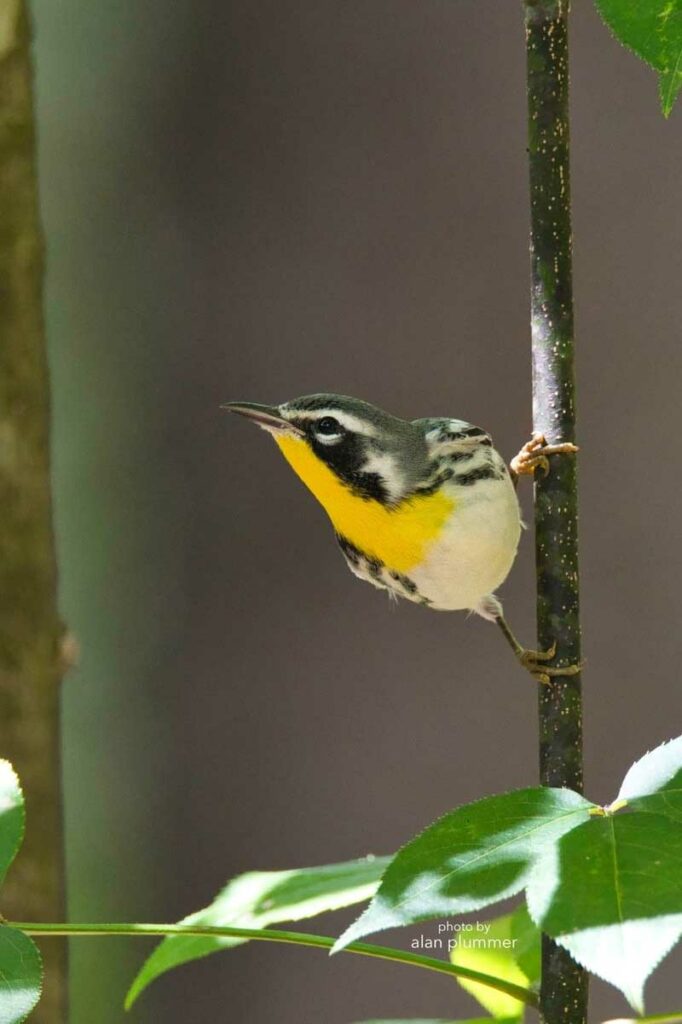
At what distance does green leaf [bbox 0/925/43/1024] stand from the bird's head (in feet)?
1.78

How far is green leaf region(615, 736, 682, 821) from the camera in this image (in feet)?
1.63

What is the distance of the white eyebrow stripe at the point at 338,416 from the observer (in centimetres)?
102

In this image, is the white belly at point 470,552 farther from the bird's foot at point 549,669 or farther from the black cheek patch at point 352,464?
the bird's foot at point 549,669

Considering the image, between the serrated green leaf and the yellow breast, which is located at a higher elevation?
the yellow breast

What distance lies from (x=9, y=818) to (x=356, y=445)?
562 millimetres

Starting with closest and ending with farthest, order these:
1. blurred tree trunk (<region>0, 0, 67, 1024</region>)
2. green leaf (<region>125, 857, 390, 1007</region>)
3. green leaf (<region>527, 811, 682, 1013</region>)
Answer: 1. green leaf (<region>527, 811, 682, 1013</region>)
2. green leaf (<region>125, 857, 390, 1007</region>)
3. blurred tree trunk (<region>0, 0, 67, 1024</region>)

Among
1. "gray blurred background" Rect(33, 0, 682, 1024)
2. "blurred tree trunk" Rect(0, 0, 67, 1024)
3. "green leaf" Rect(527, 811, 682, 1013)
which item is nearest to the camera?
"green leaf" Rect(527, 811, 682, 1013)

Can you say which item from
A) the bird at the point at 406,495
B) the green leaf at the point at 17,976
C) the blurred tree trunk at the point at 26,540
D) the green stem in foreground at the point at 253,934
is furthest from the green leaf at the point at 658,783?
the blurred tree trunk at the point at 26,540

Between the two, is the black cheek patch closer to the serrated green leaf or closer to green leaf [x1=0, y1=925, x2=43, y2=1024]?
the serrated green leaf

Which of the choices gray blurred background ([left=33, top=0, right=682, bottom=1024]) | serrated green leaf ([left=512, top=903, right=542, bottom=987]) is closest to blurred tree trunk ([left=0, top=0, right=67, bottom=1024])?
serrated green leaf ([left=512, top=903, right=542, bottom=987])

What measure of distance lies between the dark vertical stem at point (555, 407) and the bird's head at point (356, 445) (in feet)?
1.28

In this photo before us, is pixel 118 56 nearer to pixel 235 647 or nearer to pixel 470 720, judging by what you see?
pixel 235 647

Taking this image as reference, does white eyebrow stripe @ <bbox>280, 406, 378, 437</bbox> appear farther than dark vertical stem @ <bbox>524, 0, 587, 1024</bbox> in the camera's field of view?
Yes

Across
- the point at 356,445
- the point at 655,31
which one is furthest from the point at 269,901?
the point at 655,31
